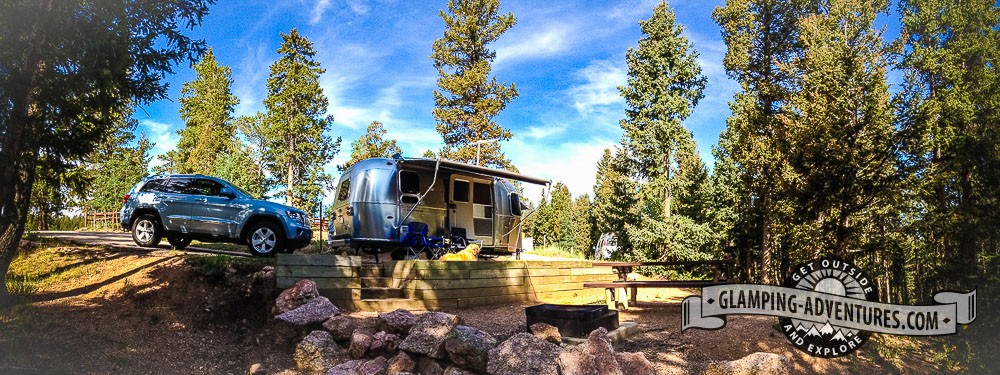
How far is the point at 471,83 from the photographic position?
29234 millimetres

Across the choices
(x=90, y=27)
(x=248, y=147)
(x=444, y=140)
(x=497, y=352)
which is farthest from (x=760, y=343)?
(x=248, y=147)

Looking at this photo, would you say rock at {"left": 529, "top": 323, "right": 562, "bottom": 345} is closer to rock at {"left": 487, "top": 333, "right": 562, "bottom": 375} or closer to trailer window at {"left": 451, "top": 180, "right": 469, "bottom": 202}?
rock at {"left": 487, "top": 333, "right": 562, "bottom": 375}

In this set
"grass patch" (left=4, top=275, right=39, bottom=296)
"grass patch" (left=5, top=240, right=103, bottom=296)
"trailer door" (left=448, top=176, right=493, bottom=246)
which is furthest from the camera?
"trailer door" (left=448, top=176, right=493, bottom=246)

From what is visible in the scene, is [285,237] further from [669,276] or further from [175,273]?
[669,276]

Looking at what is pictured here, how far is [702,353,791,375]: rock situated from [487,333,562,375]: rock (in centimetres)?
161

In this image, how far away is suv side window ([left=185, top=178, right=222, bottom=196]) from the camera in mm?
11508

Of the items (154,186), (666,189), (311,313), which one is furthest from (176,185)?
(666,189)

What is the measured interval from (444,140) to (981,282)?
26154 millimetres

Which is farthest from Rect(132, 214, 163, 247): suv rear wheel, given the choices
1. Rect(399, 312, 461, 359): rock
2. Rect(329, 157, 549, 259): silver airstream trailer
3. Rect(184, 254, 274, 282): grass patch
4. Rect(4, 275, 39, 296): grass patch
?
Rect(399, 312, 461, 359): rock

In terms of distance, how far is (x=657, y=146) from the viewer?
66.1ft

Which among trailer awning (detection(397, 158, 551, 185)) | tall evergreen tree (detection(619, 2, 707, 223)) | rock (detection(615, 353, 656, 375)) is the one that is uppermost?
tall evergreen tree (detection(619, 2, 707, 223))

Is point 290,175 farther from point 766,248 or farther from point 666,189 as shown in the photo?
point 766,248

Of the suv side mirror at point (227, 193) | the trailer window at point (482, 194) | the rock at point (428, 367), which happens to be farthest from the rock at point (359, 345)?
the trailer window at point (482, 194)

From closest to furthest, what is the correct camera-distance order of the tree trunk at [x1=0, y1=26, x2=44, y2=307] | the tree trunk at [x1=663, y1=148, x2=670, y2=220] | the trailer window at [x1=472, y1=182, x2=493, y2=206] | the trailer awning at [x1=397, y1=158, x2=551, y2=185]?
the tree trunk at [x1=0, y1=26, x2=44, y2=307] → the trailer awning at [x1=397, y1=158, x2=551, y2=185] → the trailer window at [x1=472, y1=182, x2=493, y2=206] → the tree trunk at [x1=663, y1=148, x2=670, y2=220]
